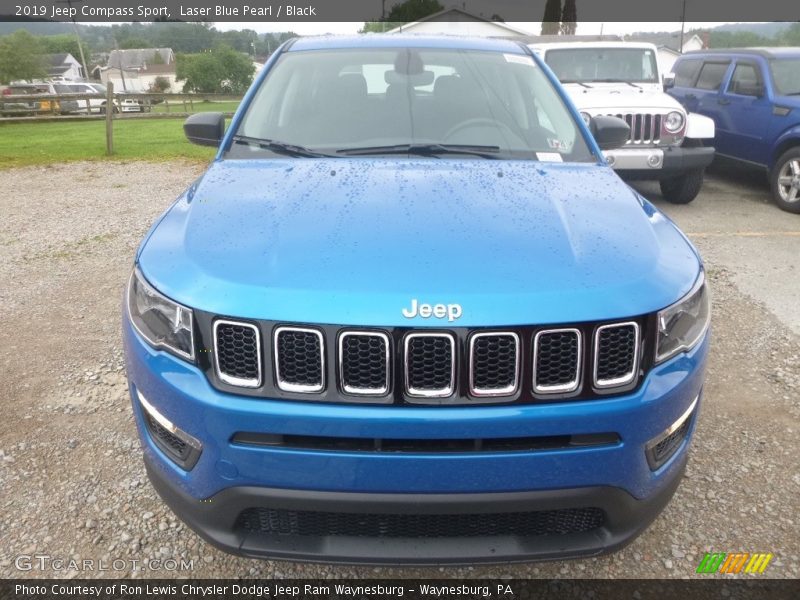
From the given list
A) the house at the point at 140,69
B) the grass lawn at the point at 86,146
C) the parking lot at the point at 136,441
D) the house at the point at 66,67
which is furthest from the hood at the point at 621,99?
the house at the point at 66,67

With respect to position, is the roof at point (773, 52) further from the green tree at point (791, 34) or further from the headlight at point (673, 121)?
the green tree at point (791, 34)

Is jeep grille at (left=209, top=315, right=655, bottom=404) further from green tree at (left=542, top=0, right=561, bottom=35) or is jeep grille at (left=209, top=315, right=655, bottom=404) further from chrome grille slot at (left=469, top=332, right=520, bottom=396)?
green tree at (left=542, top=0, right=561, bottom=35)

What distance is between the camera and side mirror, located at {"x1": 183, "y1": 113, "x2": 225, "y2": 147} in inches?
128

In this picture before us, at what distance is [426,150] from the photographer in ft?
9.02

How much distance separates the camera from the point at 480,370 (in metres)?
1.66

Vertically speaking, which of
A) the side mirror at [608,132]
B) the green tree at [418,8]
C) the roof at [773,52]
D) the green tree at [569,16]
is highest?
the green tree at [418,8]

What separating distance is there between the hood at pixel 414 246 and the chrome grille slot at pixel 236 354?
0.05 metres

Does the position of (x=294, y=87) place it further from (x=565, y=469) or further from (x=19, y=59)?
(x=19, y=59)

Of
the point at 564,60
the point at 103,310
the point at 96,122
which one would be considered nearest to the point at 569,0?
the point at 96,122

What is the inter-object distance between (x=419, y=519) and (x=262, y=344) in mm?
669

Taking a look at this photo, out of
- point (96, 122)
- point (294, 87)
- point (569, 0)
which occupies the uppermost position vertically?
point (569, 0)

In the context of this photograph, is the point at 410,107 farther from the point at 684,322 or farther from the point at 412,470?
the point at 412,470

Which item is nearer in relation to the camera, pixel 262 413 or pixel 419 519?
pixel 262 413

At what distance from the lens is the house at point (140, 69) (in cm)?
8366
